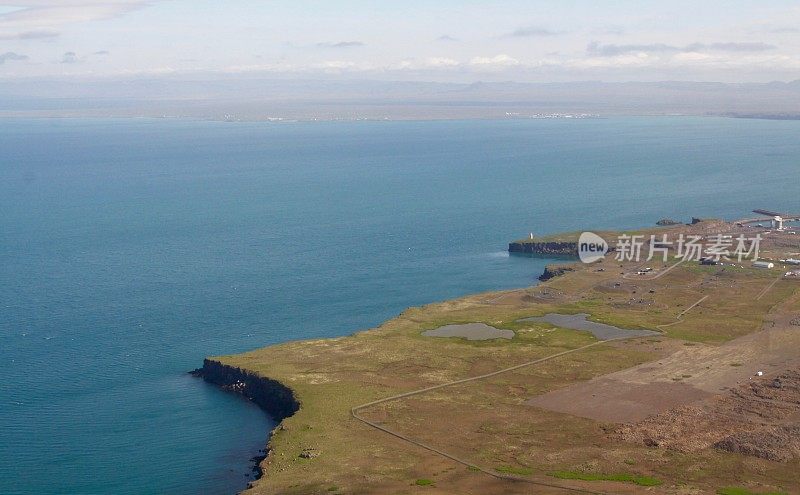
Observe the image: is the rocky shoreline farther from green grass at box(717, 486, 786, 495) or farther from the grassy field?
green grass at box(717, 486, 786, 495)

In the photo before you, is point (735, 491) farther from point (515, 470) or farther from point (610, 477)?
point (515, 470)

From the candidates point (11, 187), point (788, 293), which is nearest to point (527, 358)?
point (788, 293)

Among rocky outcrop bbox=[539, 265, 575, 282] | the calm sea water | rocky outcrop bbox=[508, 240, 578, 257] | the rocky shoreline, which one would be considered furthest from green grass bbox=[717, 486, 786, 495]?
rocky outcrop bbox=[508, 240, 578, 257]

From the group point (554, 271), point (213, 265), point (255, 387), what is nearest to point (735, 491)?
point (255, 387)

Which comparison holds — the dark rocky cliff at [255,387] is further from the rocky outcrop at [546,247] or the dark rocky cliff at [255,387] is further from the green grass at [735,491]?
the rocky outcrop at [546,247]

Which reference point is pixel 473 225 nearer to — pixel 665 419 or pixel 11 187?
pixel 665 419

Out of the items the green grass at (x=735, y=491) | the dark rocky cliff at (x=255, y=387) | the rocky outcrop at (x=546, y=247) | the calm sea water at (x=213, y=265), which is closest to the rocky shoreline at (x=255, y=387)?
A: the dark rocky cliff at (x=255, y=387)

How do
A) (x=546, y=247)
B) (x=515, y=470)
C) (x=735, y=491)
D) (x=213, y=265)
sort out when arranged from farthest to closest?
(x=546, y=247), (x=213, y=265), (x=515, y=470), (x=735, y=491)
